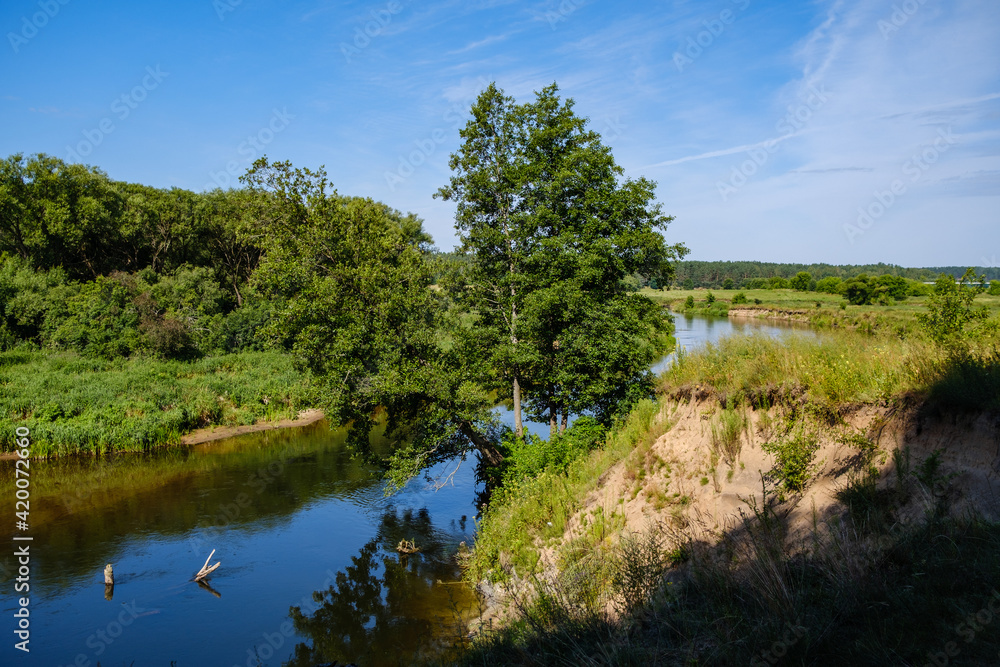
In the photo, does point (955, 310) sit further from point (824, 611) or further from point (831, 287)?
point (831, 287)

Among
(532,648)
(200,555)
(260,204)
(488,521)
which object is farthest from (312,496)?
(532,648)

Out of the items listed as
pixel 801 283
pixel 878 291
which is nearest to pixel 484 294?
pixel 878 291

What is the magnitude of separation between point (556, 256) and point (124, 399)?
2154cm

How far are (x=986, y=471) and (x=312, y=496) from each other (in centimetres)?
1770

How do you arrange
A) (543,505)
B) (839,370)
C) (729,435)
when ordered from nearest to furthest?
(839,370)
(729,435)
(543,505)

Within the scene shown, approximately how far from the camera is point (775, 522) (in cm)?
734

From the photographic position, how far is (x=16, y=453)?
22422 millimetres

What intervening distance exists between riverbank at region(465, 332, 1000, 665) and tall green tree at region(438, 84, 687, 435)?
13.4 feet

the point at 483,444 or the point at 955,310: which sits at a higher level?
the point at 955,310

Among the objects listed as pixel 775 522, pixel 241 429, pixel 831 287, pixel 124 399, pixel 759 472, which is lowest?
pixel 241 429

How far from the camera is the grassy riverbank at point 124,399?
76.6 ft

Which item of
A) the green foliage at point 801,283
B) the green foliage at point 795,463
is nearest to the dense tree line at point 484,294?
the green foliage at point 795,463

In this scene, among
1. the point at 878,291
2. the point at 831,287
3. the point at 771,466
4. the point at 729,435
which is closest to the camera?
the point at 771,466

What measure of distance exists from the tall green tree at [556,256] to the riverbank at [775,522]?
4.08 meters
